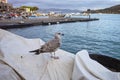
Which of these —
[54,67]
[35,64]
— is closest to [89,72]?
[54,67]

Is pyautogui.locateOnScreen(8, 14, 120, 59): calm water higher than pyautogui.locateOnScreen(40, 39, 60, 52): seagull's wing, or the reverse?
pyautogui.locateOnScreen(40, 39, 60, 52): seagull's wing

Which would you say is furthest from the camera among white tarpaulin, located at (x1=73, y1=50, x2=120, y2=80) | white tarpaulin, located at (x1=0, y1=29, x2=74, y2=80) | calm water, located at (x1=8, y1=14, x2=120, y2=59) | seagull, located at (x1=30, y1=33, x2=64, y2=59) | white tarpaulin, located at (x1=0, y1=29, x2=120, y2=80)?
calm water, located at (x1=8, y1=14, x2=120, y2=59)

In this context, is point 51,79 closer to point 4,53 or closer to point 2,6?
point 4,53

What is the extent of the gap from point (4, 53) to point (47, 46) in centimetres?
122

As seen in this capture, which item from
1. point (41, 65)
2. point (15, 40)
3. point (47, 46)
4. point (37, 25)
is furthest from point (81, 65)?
point (37, 25)

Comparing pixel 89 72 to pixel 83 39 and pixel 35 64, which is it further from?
pixel 83 39

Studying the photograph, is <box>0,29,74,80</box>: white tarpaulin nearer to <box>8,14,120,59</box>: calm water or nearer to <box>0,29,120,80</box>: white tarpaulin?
<box>0,29,120,80</box>: white tarpaulin

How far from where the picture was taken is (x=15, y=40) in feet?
21.1

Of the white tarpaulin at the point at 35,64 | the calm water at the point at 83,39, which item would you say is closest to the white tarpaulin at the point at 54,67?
the white tarpaulin at the point at 35,64

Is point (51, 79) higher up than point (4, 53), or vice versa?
point (4, 53)

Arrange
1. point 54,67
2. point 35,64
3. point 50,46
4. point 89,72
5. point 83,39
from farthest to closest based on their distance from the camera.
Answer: point 83,39, point 50,46, point 35,64, point 54,67, point 89,72

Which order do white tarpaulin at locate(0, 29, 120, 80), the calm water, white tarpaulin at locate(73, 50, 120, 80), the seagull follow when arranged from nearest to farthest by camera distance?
white tarpaulin at locate(73, 50, 120, 80)
white tarpaulin at locate(0, 29, 120, 80)
the seagull
the calm water


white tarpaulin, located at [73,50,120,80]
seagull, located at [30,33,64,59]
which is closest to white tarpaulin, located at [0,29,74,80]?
seagull, located at [30,33,64,59]

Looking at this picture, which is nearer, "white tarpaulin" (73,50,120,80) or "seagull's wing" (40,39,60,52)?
"white tarpaulin" (73,50,120,80)
